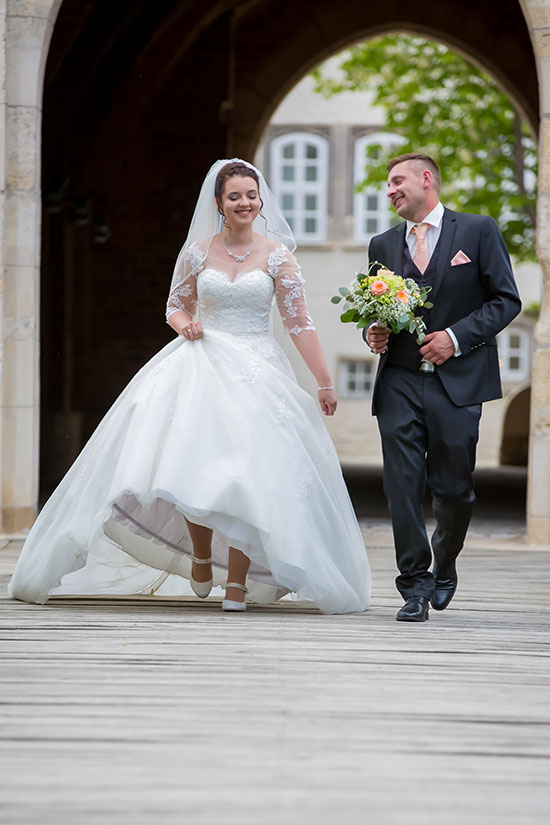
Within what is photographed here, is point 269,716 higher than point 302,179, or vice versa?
point 302,179

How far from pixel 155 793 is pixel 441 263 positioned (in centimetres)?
277

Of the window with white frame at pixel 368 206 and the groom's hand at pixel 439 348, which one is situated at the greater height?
the window with white frame at pixel 368 206

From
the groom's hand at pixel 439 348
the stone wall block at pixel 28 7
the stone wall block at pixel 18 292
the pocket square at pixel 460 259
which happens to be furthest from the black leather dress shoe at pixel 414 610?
the stone wall block at pixel 28 7

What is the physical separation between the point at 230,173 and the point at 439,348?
1160 mm

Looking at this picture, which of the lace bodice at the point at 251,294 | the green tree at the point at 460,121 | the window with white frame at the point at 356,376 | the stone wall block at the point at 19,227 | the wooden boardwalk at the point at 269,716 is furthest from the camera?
the window with white frame at the point at 356,376

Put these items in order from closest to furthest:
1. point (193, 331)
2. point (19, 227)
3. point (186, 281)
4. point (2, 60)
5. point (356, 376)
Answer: point (193, 331)
point (186, 281)
point (2, 60)
point (19, 227)
point (356, 376)

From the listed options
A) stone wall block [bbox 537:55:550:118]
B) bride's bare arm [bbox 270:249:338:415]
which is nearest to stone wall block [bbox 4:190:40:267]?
bride's bare arm [bbox 270:249:338:415]

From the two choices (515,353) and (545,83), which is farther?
(515,353)

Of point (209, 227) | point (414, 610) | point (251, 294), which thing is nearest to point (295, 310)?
point (251, 294)

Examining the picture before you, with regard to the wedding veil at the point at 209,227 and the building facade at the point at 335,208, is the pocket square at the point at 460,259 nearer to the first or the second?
the wedding veil at the point at 209,227

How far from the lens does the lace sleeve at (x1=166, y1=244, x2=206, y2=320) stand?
564 centimetres

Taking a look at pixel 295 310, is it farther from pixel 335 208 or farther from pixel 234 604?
pixel 335 208

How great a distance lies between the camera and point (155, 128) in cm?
1549

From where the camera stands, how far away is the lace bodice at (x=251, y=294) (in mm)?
5527
